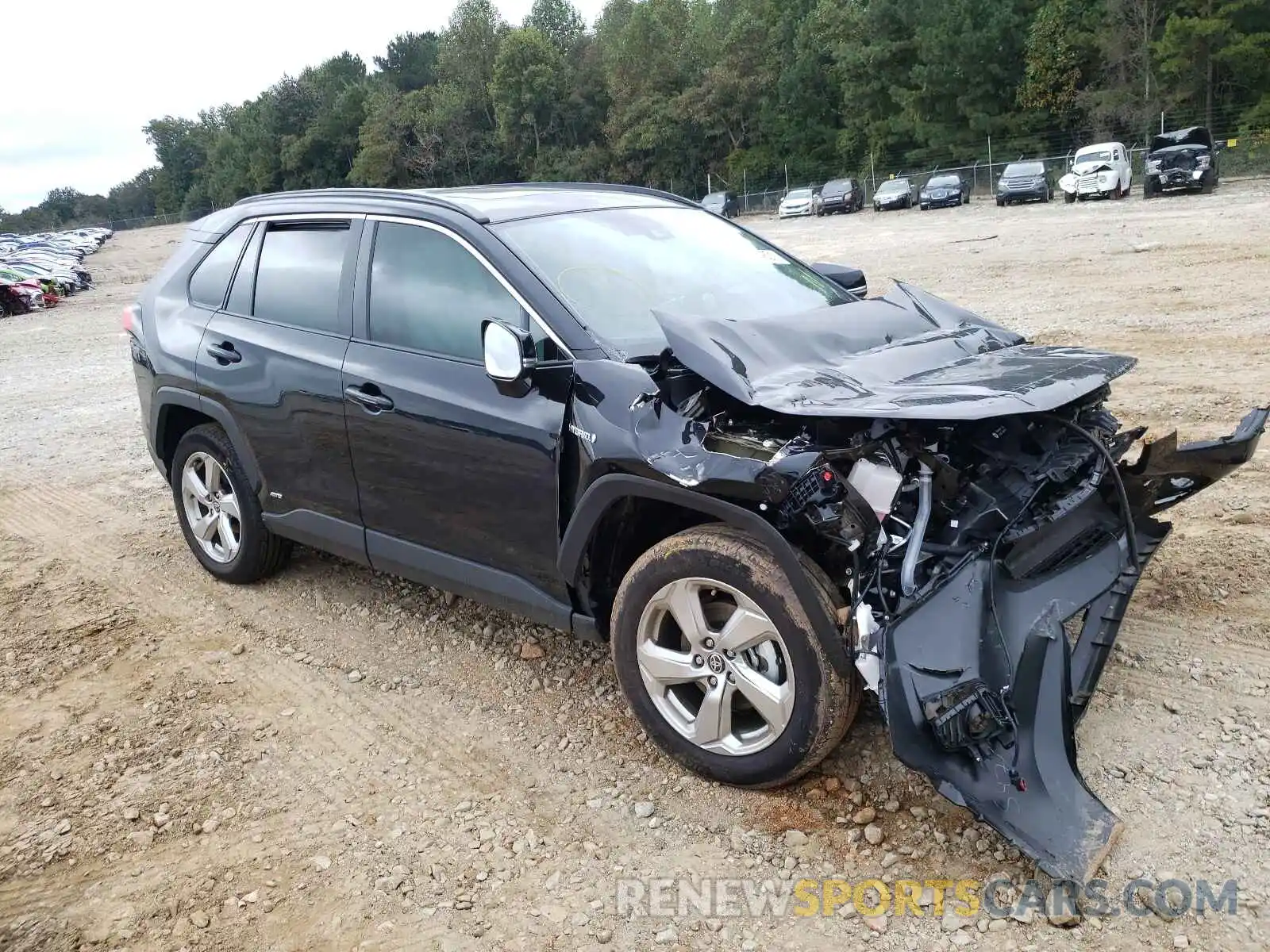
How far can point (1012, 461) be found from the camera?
3.21m

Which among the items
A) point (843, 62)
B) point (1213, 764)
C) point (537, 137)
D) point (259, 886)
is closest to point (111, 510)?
point (259, 886)

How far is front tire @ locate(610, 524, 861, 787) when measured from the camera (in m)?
2.88

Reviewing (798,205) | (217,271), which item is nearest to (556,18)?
(798,205)

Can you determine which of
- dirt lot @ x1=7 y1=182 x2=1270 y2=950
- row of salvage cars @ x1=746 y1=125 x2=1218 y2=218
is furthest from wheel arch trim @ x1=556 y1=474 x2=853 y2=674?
row of salvage cars @ x1=746 y1=125 x2=1218 y2=218

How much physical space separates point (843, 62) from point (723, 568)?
59.0 meters

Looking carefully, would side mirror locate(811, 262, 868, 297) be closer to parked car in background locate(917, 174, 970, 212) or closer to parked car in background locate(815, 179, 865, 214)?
parked car in background locate(917, 174, 970, 212)

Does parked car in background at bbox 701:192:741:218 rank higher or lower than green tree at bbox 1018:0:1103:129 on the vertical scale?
lower

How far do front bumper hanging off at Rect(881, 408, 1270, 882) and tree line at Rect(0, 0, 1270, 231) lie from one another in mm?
43985

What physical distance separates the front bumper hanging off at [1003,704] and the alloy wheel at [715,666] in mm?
427

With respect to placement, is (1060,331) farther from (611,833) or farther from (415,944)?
(415,944)

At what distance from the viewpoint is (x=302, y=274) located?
4422 millimetres

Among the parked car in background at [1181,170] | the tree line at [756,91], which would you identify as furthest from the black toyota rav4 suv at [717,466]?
the tree line at [756,91]

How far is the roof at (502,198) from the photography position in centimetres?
396

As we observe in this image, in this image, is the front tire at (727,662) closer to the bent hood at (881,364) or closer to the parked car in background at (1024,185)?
the bent hood at (881,364)
